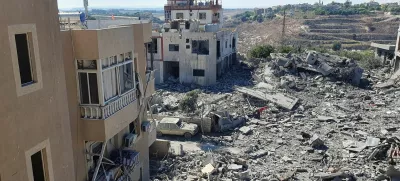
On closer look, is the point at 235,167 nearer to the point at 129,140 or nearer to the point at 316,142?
the point at 316,142

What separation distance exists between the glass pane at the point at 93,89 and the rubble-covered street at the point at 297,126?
7.31m

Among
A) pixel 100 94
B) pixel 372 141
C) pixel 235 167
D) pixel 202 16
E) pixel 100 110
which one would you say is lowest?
pixel 235 167

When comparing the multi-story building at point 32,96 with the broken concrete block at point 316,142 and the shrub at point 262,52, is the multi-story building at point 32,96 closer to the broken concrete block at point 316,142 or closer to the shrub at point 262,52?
the broken concrete block at point 316,142

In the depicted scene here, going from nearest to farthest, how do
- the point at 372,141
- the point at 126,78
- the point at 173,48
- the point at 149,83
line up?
the point at 126,78
the point at 149,83
the point at 372,141
the point at 173,48

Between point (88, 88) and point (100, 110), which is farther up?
point (88, 88)

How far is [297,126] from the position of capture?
72.5ft

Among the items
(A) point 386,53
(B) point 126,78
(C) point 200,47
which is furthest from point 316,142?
(A) point 386,53

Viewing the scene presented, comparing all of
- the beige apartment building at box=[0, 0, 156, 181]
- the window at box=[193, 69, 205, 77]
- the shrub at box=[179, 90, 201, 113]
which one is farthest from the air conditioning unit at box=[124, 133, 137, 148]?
the window at box=[193, 69, 205, 77]

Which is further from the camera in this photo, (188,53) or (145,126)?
(188,53)

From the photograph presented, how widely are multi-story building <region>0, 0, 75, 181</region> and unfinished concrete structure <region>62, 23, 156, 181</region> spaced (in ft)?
5.28

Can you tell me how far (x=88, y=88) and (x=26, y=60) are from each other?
2.86 metres

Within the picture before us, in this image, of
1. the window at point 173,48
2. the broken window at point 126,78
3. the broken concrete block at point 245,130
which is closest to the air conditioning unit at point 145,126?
the broken window at point 126,78

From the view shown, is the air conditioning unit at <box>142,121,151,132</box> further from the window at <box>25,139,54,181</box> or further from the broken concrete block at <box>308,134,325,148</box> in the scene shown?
the broken concrete block at <box>308,134,325,148</box>

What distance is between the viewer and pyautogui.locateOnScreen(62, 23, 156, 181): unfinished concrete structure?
8062 mm
